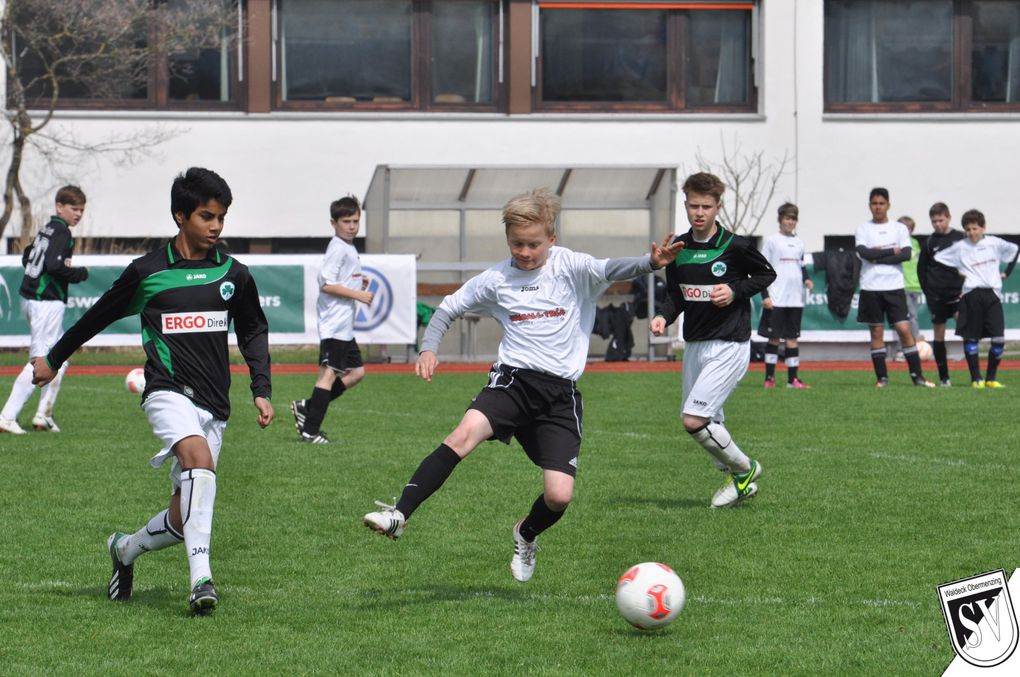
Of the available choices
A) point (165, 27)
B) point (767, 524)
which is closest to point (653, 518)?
point (767, 524)

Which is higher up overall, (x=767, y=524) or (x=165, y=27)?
(x=165, y=27)

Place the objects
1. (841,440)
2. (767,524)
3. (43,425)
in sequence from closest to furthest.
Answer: (767,524) < (841,440) < (43,425)

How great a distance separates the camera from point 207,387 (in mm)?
6398

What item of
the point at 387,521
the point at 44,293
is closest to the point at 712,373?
the point at 387,521

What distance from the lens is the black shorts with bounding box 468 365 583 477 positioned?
6.72 metres

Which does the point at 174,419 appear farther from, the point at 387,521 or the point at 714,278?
the point at 714,278

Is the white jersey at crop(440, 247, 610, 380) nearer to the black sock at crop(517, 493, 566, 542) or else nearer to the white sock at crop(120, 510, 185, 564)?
the black sock at crop(517, 493, 566, 542)

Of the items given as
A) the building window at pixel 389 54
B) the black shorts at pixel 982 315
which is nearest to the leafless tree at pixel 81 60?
the building window at pixel 389 54

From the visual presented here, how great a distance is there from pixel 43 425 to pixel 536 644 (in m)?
9.05

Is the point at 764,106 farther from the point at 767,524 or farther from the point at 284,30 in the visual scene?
the point at 767,524

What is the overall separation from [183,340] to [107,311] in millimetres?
358

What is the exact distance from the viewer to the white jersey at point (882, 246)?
17.8m

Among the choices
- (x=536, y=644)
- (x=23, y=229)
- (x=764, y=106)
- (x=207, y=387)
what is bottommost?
(x=536, y=644)

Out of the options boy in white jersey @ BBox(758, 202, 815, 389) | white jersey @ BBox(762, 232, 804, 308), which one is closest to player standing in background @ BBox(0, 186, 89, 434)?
boy in white jersey @ BBox(758, 202, 815, 389)
